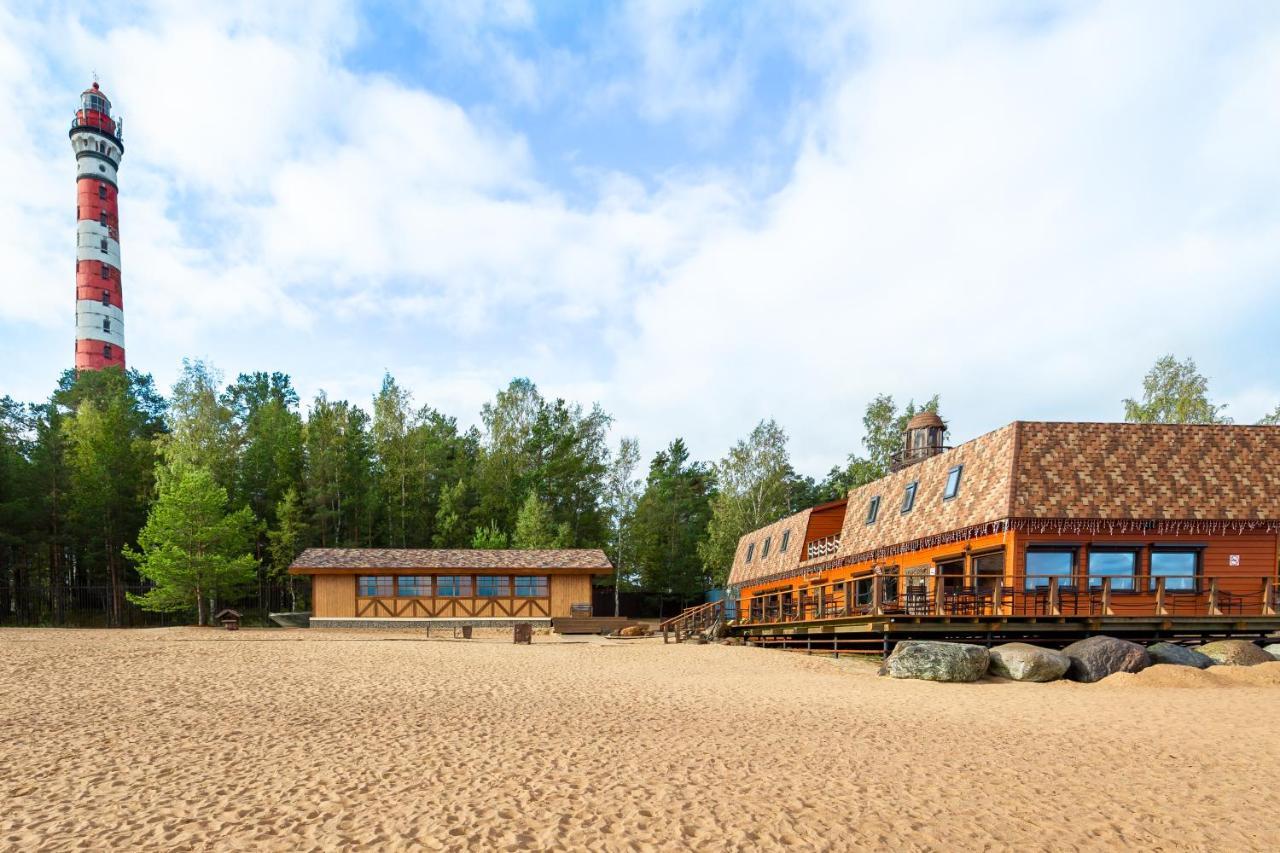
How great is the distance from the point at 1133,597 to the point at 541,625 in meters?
22.0

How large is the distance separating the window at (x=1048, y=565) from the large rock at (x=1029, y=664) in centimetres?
409

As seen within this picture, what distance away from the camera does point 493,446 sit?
158ft

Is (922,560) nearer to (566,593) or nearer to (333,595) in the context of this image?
(566,593)

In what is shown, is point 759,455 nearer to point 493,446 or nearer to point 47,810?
point 493,446

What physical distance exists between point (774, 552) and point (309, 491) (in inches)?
945

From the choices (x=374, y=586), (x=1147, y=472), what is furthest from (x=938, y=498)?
(x=374, y=586)

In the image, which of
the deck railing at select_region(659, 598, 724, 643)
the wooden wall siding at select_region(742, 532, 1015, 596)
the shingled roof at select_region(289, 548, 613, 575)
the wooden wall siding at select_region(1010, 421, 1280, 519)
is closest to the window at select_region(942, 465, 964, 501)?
the wooden wall siding at select_region(742, 532, 1015, 596)

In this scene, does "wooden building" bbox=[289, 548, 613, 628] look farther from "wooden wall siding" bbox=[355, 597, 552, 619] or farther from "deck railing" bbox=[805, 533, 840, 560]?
"deck railing" bbox=[805, 533, 840, 560]

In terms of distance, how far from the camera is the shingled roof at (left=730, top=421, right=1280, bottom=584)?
19000 mm

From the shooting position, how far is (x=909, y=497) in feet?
81.1

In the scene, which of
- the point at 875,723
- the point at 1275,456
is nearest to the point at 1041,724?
the point at 875,723

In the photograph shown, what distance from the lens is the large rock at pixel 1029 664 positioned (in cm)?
1483

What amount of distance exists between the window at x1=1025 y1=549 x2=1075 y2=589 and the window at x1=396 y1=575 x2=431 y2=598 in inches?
926

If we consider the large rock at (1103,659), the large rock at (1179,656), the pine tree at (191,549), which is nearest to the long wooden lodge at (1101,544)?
the large rock at (1179,656)
